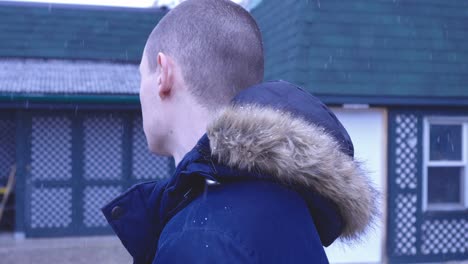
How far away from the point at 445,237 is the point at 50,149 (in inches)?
284

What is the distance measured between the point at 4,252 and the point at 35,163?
1.95m

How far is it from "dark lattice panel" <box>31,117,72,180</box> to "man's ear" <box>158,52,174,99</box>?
9470mm

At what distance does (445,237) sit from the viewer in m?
7.91

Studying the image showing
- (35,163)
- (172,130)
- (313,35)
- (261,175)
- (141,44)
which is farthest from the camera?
(141,44)

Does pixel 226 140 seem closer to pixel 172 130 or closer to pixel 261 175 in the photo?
pixel 261 175

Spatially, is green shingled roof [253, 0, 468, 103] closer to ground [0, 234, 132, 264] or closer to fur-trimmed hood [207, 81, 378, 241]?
ground [0, 234, 132, 264]

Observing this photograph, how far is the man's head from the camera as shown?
1586 mm

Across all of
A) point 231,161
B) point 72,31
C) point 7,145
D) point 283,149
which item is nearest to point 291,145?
point 283,149

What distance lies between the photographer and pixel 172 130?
1.66 metres

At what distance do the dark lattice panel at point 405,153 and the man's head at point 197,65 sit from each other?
6436 millimetres

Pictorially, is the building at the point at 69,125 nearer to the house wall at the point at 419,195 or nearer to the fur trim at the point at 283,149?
the house wall at the point at 419,195

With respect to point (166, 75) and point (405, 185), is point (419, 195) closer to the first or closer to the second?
point (405, 185)

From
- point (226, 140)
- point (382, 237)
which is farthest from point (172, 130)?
point (382, 237)

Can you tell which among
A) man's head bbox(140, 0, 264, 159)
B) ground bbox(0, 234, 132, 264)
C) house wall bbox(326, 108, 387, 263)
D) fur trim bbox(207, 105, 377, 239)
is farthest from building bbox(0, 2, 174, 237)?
fur trim bbox(207, 105, 377, 239)
